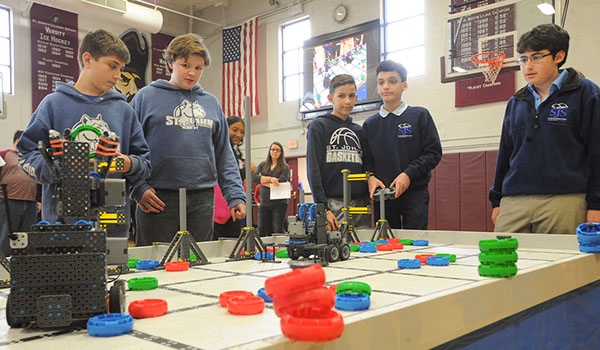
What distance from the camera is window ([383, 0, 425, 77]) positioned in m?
6.70

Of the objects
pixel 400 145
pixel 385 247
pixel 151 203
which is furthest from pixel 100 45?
pixel 400 145

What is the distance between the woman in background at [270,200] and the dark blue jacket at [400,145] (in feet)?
8.02

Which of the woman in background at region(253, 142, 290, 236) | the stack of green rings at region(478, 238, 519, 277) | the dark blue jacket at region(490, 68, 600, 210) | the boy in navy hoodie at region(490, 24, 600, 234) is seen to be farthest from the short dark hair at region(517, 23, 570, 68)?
the woman in background at region(253, 142, 290, 236)

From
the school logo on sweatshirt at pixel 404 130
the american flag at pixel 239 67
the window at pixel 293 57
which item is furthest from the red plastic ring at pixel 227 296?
the american flag at pixel 239 67

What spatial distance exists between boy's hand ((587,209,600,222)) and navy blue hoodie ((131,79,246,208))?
52.8 inches

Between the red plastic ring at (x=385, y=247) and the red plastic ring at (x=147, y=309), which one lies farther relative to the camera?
the red plastic ring at (x=385, y=247)

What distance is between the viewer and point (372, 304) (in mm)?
732

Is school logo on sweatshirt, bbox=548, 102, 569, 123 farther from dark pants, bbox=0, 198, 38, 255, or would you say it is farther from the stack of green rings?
dark pants, bbox=0, 198, 38, 255

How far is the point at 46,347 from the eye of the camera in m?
0.54

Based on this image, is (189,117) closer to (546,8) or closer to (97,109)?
(97,109)

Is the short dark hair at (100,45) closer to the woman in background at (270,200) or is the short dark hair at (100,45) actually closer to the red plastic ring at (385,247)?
the red plastic ring at (385,247)

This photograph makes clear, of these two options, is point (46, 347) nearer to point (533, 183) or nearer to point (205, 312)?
point (205, 312)

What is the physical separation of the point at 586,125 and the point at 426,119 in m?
0.80

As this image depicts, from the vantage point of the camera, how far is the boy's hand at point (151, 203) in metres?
1.67
